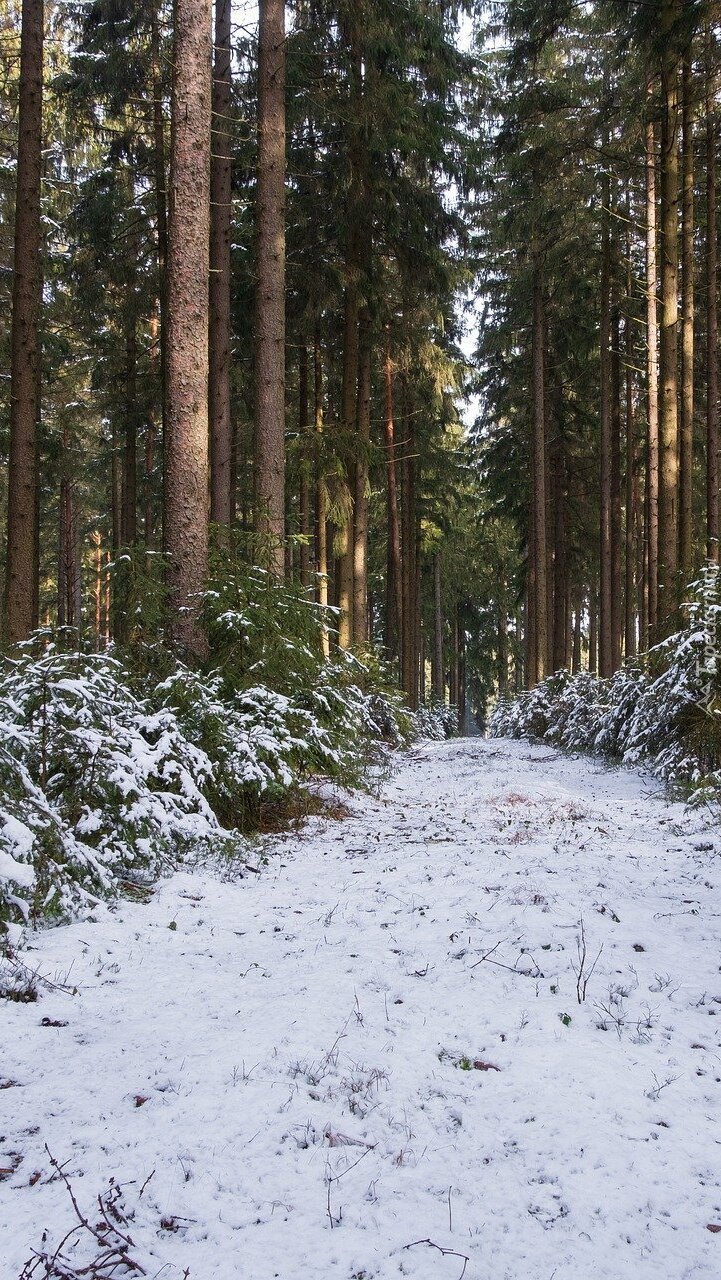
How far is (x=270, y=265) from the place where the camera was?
10.1 metres

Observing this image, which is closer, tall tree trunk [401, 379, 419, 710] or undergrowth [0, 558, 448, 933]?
undergrowth [0, 558, 448, 933]

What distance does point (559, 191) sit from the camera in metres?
15.7

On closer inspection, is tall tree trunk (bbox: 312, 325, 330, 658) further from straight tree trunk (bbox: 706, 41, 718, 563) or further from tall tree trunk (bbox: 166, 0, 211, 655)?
straight tree trunk (bbox: 706, 41, 718, 563)

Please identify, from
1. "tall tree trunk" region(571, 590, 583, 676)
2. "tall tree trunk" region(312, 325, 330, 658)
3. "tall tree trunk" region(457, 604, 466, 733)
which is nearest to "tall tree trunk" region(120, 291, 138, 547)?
"tall tree trunk" region(312, 325, 330, 658)

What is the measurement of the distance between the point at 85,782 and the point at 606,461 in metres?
15.9

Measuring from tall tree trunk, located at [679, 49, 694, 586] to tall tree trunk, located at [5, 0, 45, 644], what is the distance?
875cm

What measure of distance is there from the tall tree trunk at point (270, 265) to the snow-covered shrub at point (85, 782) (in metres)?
4.83

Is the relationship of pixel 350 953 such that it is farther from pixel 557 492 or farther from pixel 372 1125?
pixel 557 492

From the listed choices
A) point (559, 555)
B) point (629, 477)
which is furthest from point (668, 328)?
point (559, 555)

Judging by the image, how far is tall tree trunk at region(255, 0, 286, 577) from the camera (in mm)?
10039

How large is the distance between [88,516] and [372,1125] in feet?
115

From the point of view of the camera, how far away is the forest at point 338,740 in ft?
7.77

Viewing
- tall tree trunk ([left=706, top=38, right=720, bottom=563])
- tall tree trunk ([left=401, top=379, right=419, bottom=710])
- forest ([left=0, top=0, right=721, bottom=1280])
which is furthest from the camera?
tall tree trunk ([left=401, top=379, right=419, bottom=710])

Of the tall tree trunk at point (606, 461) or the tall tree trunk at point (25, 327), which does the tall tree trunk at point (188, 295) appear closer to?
the tall tree trunk at point (25, 327)
